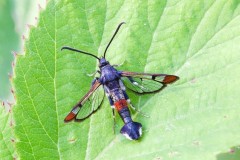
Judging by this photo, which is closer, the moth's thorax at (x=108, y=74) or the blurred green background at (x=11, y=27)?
the moth's thorax at (x=108, y=74)

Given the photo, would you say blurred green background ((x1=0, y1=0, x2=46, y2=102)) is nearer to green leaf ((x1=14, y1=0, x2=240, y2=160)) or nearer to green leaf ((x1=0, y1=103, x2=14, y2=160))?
green leaf ((x1=0, y1=103, x2=14, y2=160))

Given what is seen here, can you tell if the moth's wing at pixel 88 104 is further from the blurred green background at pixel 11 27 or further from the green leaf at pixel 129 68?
the blurred green background at pixel 11 27

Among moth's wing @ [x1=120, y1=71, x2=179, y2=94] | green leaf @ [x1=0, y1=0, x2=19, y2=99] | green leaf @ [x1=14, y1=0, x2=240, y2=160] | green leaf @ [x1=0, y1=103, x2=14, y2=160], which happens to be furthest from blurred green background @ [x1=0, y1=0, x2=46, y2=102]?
moth's wing @ [x1=120, y1=71, x2=179, y2=94]

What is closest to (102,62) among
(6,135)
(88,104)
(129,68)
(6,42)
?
(129,68)

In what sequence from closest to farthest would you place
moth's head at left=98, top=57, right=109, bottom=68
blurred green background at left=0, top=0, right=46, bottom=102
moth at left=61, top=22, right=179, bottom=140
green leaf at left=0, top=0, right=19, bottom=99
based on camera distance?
moth at left=61, top=22, right=179, bottom=140
moth's head at left=98, top=57, right=109, bottom=68
green leaf at left=0, top=0, right=19, bottom=99
blurred green background at left=0, top=0, right=46, bottom=102

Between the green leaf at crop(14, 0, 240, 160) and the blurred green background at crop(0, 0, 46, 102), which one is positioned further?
the blurred green background at crop(0, 0, 46, 102)

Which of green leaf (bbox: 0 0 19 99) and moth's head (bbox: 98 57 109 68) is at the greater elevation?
green leaf (bbox: 0 0 19 99)

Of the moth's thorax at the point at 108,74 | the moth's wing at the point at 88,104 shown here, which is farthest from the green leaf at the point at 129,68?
the moth's thorax at the point at 108,74
